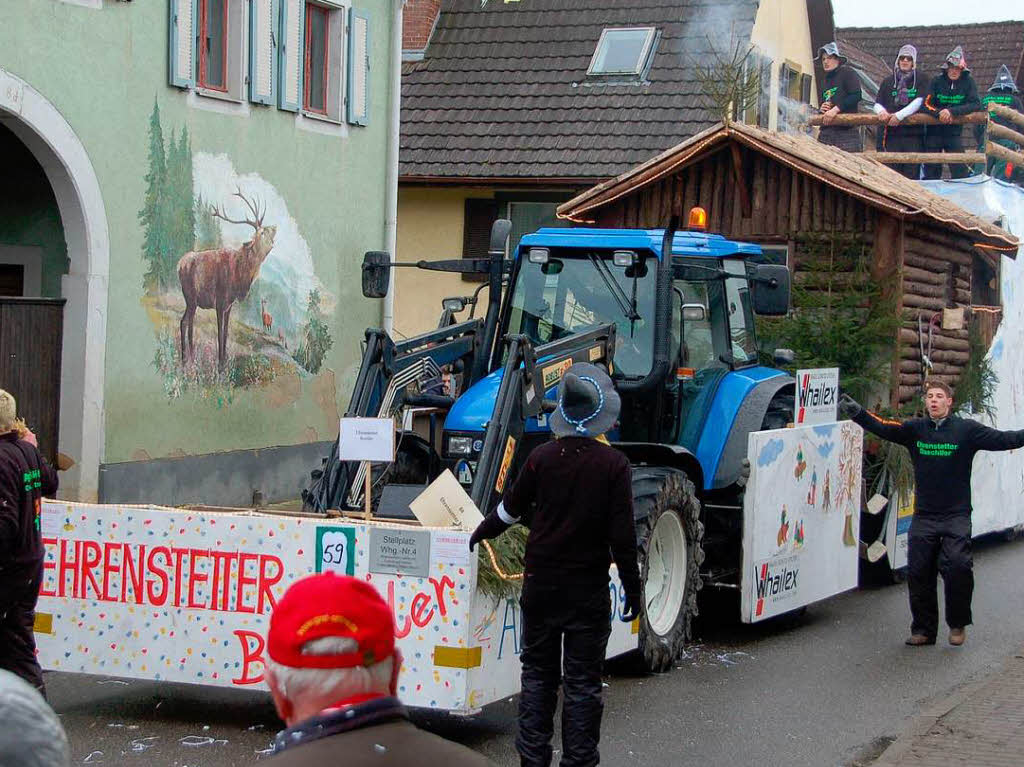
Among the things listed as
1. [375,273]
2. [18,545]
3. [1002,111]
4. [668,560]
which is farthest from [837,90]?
[18,545]

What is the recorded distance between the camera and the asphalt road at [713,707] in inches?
295

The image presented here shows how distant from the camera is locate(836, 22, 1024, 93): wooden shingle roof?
35250 millimetres

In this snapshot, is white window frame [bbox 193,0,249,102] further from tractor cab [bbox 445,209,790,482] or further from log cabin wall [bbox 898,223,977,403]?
log cabin wall [bbox 898,223,977,403]

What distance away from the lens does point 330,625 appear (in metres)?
2.75

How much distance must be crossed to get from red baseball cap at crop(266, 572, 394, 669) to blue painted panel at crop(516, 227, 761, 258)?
297 inches

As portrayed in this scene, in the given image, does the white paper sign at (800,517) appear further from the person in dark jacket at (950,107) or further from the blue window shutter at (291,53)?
the blue window shutter at (291,53)

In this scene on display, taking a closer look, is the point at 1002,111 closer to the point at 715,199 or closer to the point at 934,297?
the point at 934,297

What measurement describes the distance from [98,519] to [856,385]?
7747mm

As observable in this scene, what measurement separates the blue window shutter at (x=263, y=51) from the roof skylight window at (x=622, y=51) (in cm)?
979

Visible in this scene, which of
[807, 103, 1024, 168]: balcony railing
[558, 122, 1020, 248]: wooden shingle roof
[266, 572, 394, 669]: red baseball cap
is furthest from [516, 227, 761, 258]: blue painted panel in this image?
[266, 572, 394, 669]: red baseball cap

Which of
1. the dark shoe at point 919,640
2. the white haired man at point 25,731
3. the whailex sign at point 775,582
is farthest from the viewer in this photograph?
the dark shoe at point 919,640

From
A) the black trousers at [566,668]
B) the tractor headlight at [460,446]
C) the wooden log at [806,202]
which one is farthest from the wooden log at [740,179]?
the black trousers at [566,668]

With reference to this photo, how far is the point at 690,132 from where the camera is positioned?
2405 cm

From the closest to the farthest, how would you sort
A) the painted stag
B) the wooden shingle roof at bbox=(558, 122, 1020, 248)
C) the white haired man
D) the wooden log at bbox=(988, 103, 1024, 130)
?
the white haired man → the wooden shingle roof at bbox=(558, 122, 1020, 248) → the painted stag → the wooden log at bbox=(988, 103, 1024, 130)
